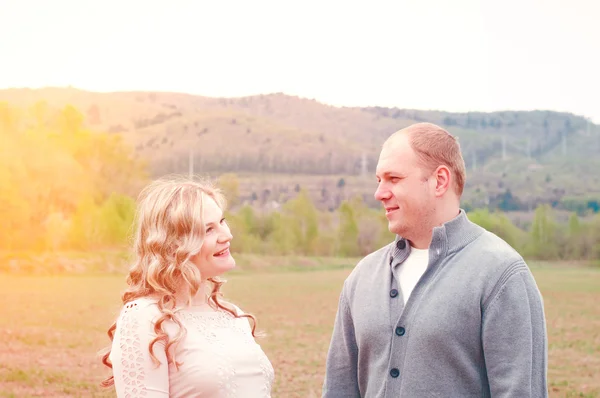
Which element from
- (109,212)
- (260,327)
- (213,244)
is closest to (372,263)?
(213,244)

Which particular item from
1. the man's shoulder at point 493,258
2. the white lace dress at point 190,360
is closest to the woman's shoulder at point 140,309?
the white lace dress at point 190,360

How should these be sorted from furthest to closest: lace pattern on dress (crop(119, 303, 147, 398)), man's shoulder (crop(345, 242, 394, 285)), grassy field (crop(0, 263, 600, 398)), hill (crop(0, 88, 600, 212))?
hill (crop(0, 88, 600, 212))
grassy field (crop(0, 263, 600, 398))
man's shoulder (crop(345, 242, 394, 285))
lace pattern on dress (crop(119, 303, 147, 398))

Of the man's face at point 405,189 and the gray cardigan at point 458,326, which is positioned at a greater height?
the man's face at point 405,189

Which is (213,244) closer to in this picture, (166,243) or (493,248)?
(166,243)

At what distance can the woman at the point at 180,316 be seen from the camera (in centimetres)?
156

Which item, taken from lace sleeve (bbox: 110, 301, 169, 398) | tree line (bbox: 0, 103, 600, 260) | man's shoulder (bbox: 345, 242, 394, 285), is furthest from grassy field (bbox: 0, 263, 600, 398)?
lace sleeve (bbox: 110, 301, 169, 398)

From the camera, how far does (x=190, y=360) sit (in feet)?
5.31

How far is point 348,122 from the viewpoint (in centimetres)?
1465

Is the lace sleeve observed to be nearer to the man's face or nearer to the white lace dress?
the white lace dress

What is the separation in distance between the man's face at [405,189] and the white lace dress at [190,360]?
52 cm

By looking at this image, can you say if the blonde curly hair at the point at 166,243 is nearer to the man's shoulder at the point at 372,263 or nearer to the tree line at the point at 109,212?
the man's shoulder at the point at 372,263

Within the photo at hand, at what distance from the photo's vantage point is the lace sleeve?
60.8 inches

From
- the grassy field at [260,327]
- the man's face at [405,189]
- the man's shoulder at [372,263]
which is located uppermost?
the man's face at [405,189]

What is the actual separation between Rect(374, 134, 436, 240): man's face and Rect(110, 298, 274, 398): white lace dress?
52cm
